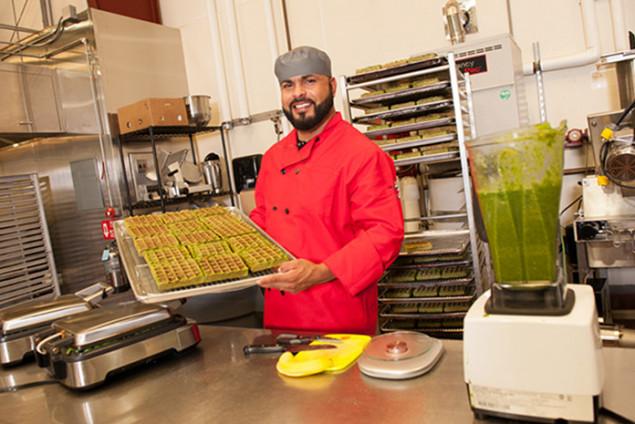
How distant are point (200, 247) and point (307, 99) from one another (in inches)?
28.5

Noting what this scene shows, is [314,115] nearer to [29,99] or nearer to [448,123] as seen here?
[448,123]

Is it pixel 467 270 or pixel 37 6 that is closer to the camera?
pixel 467 270

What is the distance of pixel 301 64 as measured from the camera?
1889 millimetres

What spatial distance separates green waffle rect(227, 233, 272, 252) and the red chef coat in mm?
243

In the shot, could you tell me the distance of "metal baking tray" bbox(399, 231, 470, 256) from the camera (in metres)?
2.56

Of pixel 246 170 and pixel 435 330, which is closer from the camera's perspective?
pixel 435 330

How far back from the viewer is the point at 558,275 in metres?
0.89

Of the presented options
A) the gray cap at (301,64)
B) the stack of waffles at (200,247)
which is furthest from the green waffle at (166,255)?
the gray cap at (301,64)

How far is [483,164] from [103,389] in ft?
3.79

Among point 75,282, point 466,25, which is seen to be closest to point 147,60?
point 75,282

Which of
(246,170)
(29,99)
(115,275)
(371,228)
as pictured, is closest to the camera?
(371,228)

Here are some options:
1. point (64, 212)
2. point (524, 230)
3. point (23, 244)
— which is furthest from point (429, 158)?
point (64, 212)

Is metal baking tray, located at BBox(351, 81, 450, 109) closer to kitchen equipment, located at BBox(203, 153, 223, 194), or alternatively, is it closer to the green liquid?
the green liquid

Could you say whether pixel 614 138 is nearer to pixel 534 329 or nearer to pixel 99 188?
pixel 534 329
